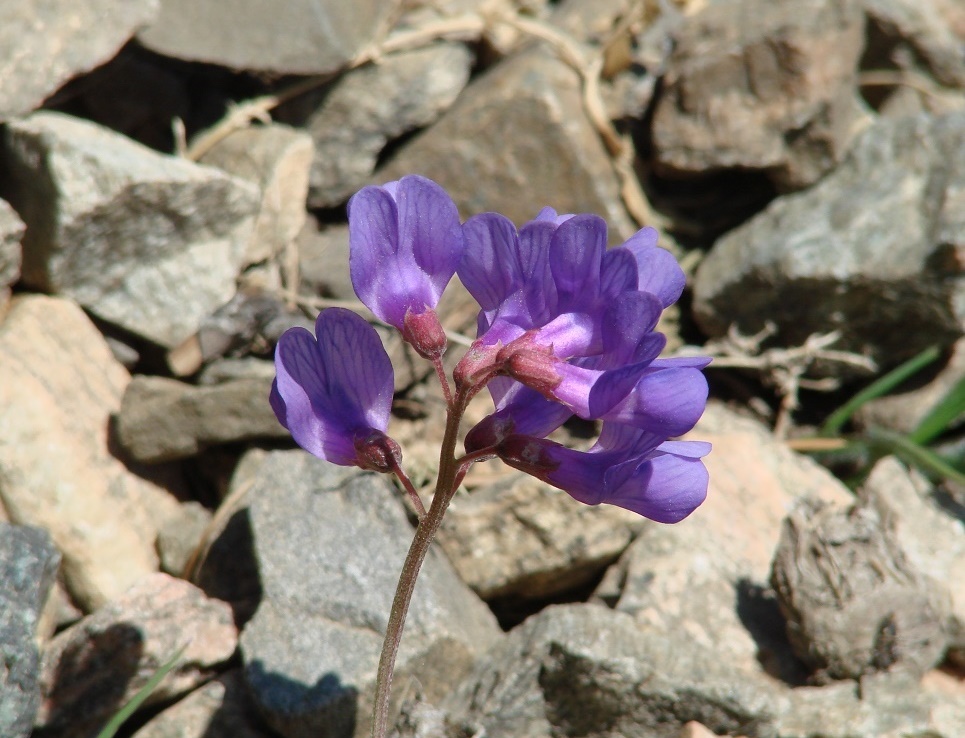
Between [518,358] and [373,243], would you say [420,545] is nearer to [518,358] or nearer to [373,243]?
[518,358]

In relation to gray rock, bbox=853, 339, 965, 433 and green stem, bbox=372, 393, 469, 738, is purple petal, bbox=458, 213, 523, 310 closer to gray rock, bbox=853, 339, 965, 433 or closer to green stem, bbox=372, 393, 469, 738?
green stem, bbox=372, 393, 469, 738

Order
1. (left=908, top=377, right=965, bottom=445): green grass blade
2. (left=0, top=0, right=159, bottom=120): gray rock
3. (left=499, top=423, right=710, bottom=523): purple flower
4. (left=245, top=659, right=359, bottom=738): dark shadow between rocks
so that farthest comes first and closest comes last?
1. (left=908, top=377, right=965, bottom=445): green grass blade
2. (left=0, top=0, right=159, bottom=120): gray rock
3. (left=245, top=659, right=359, bottom=738): dark shadow between rocks
4. (left=499, top=423, right=710, bottom=523): purple flower

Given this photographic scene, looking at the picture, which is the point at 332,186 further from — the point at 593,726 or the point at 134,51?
the point at 593,726

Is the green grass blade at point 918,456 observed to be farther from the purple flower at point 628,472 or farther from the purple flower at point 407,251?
the purple flower at point 407,251

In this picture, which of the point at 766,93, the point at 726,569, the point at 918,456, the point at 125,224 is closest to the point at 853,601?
the point at 726,569

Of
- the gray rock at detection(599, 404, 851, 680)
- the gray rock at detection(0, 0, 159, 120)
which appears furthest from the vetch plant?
the gray rock at detection(0, 0, 159, 120)

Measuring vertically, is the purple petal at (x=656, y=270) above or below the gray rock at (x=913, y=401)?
above

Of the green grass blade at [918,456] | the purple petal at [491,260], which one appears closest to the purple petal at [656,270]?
the purple petal at [491,260]
